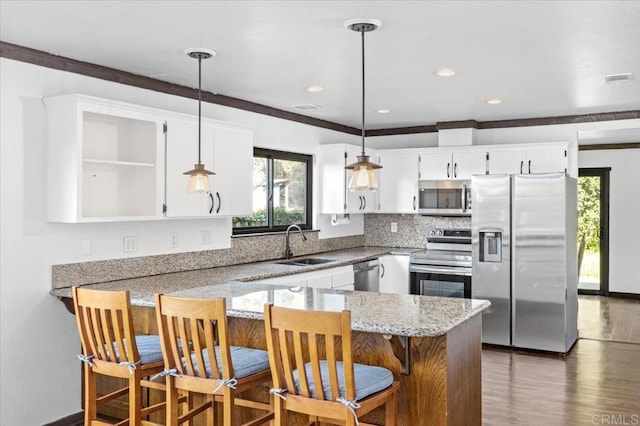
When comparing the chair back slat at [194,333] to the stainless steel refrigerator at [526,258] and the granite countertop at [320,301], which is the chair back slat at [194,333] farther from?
the stainless steel refrigerator at [526,258]

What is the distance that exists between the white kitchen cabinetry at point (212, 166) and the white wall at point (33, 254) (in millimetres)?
491

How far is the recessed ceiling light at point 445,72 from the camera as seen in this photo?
4218mm

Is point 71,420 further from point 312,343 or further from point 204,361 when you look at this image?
point 312,343

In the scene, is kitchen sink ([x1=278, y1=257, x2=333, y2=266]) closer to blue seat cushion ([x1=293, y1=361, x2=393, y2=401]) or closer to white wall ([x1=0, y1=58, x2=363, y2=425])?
white wall ([x1=0, y1=58, x2=363, y2=425])

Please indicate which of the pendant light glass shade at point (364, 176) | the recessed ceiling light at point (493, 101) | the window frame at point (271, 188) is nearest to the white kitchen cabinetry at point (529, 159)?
the recessed ceiling light at point (493, 101)

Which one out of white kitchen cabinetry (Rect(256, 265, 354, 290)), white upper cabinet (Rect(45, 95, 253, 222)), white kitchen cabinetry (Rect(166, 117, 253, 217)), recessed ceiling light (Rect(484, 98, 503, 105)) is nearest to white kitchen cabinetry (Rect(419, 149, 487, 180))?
recessed ceiling light (Rect(484, 98, 503, 105))

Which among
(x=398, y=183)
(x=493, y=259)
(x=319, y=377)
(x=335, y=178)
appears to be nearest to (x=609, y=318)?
(x=493, y=259)

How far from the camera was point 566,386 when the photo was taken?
15.3 ft

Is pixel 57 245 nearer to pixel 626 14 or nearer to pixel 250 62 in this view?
pixel 250 62

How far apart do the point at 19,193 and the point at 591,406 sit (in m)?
4.10

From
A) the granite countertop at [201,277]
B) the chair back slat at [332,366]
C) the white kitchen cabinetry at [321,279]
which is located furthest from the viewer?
the white kitchen cabinetry at [321,279]

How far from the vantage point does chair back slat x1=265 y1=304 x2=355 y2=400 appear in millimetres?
2318

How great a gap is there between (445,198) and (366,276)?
53.6 inches

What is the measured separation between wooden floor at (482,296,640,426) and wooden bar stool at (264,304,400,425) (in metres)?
1.83
